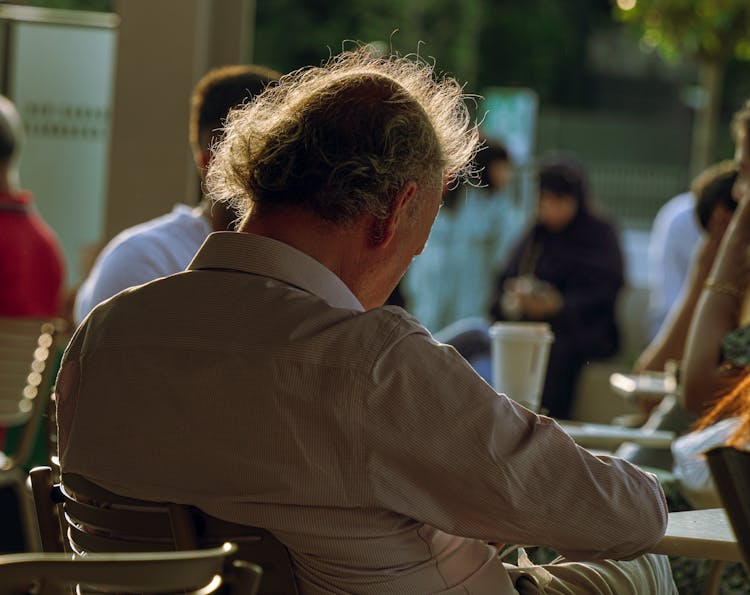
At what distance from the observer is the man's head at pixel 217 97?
12.0 ft

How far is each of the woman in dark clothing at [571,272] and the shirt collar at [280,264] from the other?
20.2 feet

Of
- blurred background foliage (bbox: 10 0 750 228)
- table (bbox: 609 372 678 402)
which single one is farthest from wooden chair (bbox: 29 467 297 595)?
blurred background foliage (bbox: 10 0 750 228)

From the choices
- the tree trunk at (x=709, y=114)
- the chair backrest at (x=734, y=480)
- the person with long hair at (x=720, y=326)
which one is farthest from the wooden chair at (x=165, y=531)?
the tree trunk at (x=709, y=114)

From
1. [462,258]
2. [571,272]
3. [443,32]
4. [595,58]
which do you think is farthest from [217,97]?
[595,58]

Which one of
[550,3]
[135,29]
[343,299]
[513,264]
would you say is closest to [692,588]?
[343,299]

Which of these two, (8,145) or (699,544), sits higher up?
(699,544)

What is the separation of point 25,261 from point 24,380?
21.0 inches

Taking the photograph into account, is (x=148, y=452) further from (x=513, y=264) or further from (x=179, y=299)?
(x=513, y=264)

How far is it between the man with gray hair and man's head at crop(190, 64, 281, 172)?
64.7 inches

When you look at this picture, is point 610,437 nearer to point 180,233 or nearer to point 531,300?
point 180,233

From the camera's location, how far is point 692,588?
3.21 meters

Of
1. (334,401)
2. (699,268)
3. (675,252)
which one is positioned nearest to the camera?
(334,401)

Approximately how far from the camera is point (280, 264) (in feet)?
6.30

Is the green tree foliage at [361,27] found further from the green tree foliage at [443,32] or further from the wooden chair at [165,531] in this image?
the wooden chair at [165,531]
